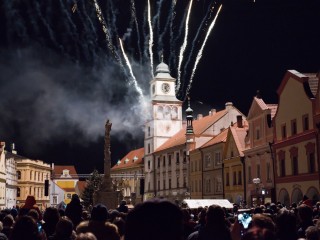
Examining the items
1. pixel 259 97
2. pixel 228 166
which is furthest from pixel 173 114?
pixel 259 97

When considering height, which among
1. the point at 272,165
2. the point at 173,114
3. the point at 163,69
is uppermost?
the point at 163,69

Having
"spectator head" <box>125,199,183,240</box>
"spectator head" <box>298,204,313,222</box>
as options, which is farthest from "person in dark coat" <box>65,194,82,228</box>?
"spectator head" <box>125,199,183,240</box>

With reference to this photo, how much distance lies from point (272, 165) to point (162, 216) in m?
40.4

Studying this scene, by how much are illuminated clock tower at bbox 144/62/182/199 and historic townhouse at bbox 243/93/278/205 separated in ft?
137

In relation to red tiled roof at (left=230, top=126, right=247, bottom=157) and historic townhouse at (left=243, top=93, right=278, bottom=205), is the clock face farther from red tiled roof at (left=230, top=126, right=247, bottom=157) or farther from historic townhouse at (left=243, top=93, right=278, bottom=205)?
historic townhouse at (left=243, top=93, right=278, bottom=205)

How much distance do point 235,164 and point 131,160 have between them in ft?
191

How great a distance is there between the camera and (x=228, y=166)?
5388cm

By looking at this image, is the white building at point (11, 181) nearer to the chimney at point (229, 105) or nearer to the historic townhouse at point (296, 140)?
the chimney at point (229, 105)

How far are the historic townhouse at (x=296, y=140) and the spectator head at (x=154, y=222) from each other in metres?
32.3

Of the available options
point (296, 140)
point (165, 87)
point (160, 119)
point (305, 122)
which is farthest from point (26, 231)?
point (165, 87)

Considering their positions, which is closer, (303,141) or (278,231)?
(278,231)

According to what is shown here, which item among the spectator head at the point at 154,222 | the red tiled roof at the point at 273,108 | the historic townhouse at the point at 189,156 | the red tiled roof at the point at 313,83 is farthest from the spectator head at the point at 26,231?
the historic townhouse at the point at 189,156

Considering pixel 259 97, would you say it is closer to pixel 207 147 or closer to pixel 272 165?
pixel 272 165

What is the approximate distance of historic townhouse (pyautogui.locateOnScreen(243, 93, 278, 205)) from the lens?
139ft
